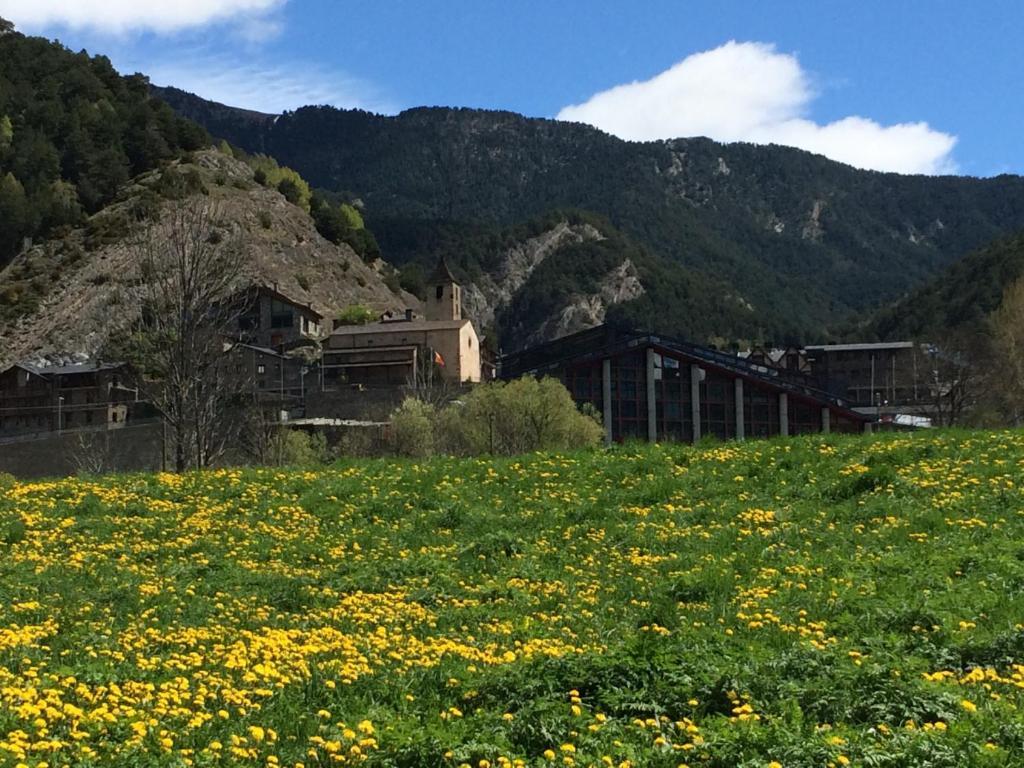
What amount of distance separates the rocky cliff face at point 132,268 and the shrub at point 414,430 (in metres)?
50.9

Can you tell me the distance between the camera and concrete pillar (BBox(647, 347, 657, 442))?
9181 centimetres

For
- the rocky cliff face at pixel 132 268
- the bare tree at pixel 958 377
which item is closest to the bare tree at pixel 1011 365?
the bare tree at pixel 958 377

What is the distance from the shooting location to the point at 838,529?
660 inches

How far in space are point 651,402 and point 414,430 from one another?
38134mm

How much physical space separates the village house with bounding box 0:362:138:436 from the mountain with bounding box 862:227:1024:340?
86600mm

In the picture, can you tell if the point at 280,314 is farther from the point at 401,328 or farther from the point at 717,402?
the point at 717,402

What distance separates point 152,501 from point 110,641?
9.67 metres

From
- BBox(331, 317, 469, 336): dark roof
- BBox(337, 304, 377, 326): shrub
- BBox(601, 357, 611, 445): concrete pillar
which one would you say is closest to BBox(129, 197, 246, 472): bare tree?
BBox(601, 357, 611, 445): concrete pillar

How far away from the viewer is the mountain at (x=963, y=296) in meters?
123

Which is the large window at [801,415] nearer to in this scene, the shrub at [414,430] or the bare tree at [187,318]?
the shrub at [414,430]

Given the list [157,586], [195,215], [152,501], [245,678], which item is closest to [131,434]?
[195,215]

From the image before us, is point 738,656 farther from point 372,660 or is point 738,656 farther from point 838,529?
point 838,529

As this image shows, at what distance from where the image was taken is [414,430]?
58844mm

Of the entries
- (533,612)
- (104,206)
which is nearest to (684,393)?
(533,612)
